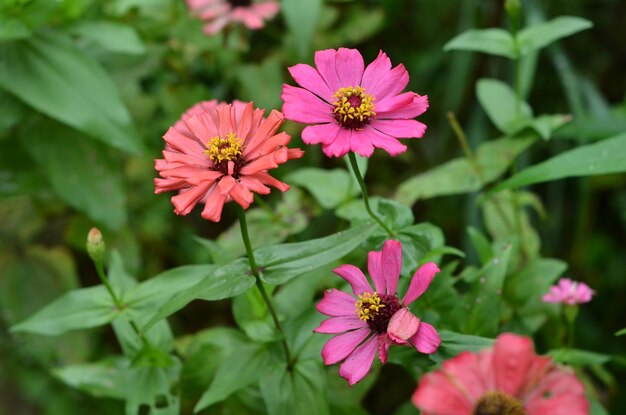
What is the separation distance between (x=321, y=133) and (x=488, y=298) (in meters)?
0.30

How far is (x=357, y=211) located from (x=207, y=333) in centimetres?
26

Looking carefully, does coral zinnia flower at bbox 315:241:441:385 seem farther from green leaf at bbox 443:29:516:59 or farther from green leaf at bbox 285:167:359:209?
green leaf at bbox 443:29:516:59

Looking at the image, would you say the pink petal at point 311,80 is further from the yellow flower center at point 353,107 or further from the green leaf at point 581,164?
the green leaf at point 581,164

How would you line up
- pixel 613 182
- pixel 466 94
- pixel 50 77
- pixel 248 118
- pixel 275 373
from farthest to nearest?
pixel 466 94, pixel 613 182, pixel 50 77, pixel 275 373, pixel 248 118

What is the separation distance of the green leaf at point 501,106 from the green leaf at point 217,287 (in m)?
0.54

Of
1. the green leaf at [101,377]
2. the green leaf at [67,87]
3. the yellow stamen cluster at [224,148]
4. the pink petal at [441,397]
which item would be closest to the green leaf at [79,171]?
the green leaf at [67,87]

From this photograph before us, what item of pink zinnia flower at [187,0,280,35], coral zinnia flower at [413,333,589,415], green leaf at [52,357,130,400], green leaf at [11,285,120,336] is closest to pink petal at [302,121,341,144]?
coral zinnia flower at [413,333,589,415]

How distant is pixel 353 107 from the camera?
2.11 feet

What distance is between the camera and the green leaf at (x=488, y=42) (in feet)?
3.14

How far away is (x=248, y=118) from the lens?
643 mm

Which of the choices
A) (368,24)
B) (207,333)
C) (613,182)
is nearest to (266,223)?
(207,333)

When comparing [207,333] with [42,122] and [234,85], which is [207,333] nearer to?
[42,122]

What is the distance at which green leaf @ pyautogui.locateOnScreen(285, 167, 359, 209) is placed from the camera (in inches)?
37.6

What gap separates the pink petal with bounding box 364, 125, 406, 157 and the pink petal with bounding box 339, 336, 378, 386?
17 cm
